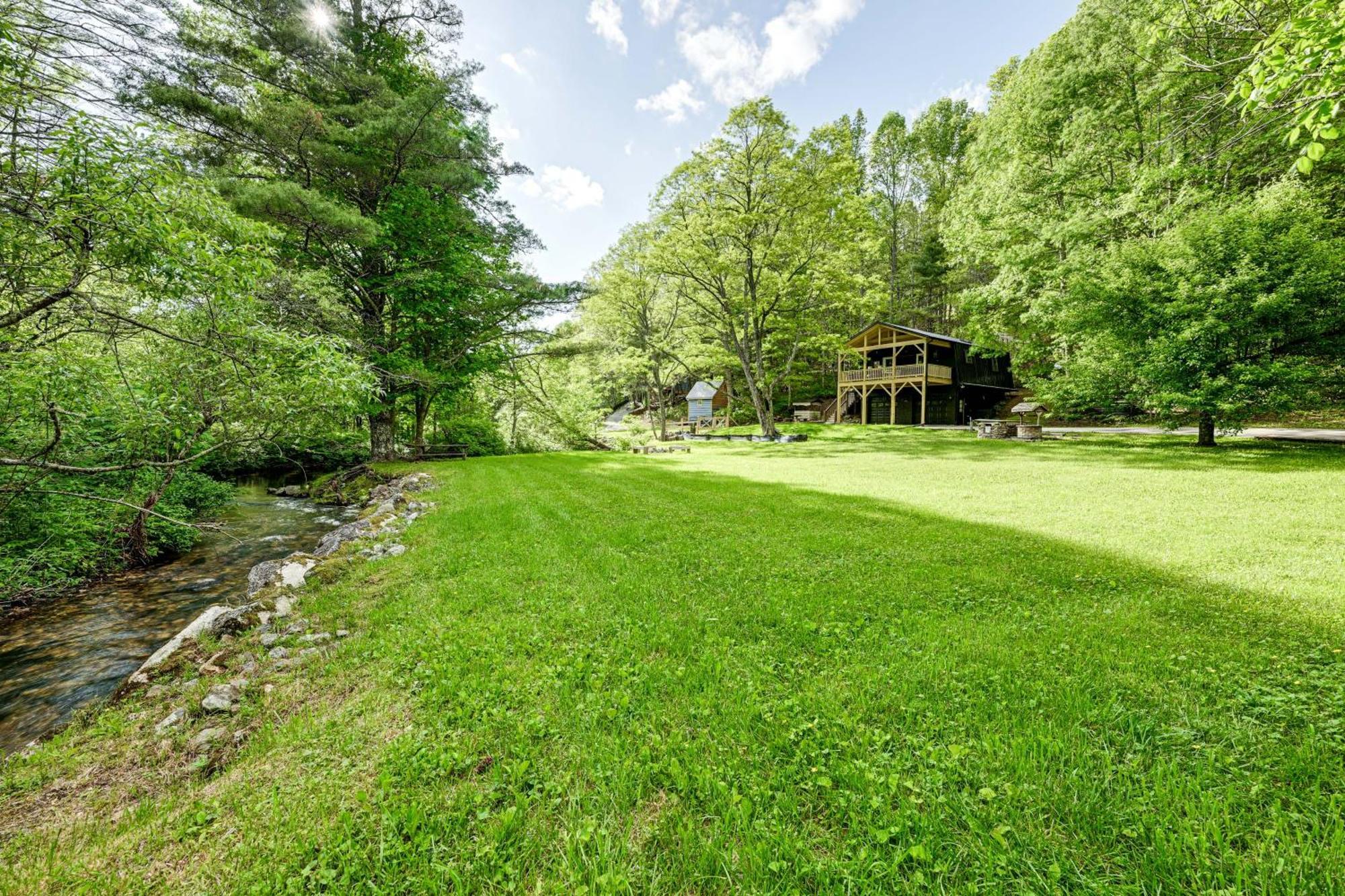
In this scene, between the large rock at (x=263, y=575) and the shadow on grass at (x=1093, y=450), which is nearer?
the large rock at (x=263, y=575)

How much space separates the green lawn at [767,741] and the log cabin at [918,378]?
931 inches

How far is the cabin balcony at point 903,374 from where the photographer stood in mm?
26141

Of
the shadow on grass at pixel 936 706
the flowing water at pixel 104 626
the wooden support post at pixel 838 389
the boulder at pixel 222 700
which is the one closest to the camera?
the shadow on grass at pixel 936 706

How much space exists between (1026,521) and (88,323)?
9977mm

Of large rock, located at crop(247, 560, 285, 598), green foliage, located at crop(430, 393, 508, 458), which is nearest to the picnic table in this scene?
green foliage, located at crop(430, 393, 508, 458)

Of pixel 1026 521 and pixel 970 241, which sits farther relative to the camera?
pixel 970 241

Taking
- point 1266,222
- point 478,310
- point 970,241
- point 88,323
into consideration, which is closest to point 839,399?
point 970,241

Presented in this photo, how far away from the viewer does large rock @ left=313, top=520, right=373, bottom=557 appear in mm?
6363

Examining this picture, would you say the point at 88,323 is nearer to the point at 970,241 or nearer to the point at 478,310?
the point at 478,310

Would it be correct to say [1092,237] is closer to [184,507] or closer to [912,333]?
[912,333]

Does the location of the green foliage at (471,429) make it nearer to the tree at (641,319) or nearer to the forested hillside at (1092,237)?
the forested hillside at (1092,237)

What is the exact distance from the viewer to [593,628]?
3344mm

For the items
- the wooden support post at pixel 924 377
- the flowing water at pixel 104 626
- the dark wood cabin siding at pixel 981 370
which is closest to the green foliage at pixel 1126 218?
the wooden support post at pixel 924 377

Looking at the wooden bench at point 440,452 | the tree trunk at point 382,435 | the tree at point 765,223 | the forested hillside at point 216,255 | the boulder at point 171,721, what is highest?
the tree at point 765,223
